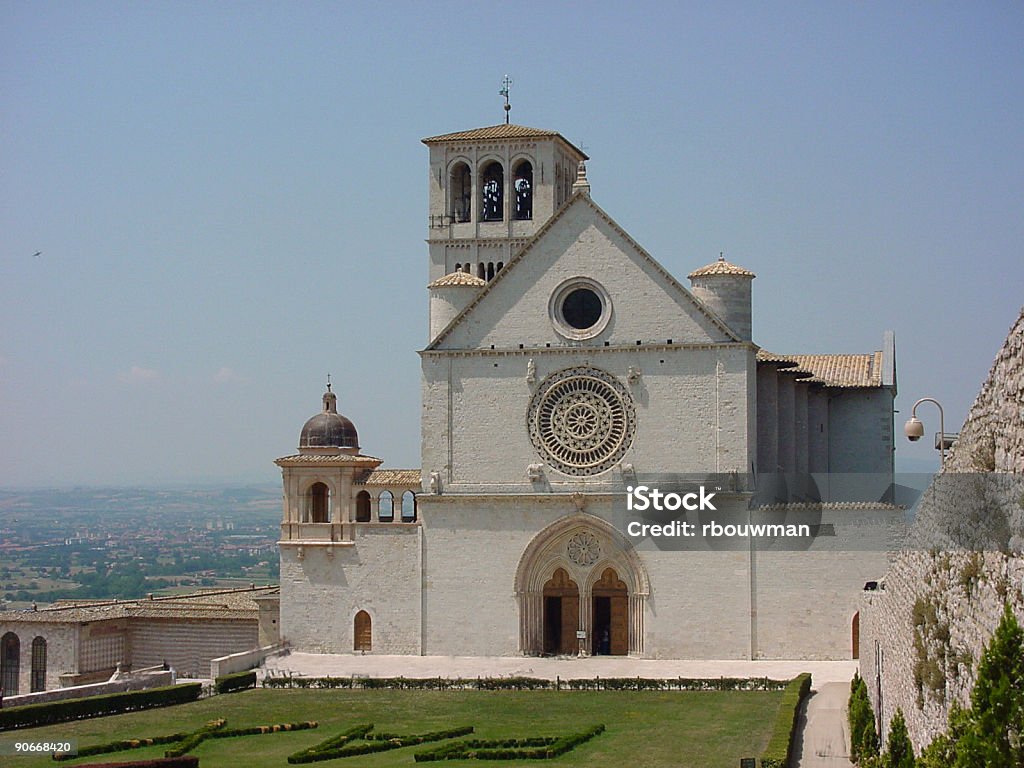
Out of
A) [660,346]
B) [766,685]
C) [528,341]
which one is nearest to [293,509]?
[528,341]

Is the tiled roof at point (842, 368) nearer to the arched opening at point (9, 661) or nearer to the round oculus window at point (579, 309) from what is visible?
the round oculus window at point (579, 309)

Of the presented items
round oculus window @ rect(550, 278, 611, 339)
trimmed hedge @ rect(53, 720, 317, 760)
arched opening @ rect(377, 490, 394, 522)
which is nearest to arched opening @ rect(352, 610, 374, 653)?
arched opening @ rect(377, 490, 394, 522)

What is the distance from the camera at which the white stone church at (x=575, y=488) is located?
47.7 meters

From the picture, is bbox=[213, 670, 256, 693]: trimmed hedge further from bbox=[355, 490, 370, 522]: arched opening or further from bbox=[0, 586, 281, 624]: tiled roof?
bbox=[355, 490, 370, 522]: arched opening

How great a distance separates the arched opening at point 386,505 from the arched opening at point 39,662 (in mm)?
11683

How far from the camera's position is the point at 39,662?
5434cm

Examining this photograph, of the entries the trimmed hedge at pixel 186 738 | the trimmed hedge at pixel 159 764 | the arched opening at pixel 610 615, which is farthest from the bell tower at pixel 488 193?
the trimmed hedge at pixel 159 764

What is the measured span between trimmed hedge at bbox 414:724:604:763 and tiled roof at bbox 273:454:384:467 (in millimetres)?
17629

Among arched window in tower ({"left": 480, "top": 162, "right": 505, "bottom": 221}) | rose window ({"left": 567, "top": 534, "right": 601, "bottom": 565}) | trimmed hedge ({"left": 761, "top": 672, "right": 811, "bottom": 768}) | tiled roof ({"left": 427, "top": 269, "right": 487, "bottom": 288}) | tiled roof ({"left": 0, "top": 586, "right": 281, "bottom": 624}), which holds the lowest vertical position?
trimmed hedge ({"left": 761, "top": 672, "right": 811, "bottom": 768})

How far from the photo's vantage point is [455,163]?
60656 millimetres

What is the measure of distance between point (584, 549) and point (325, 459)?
8.85m

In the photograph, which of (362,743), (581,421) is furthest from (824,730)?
(581,421)

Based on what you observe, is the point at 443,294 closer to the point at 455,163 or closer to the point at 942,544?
the point at 455,163

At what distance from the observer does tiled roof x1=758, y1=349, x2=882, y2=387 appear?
5697 cm
